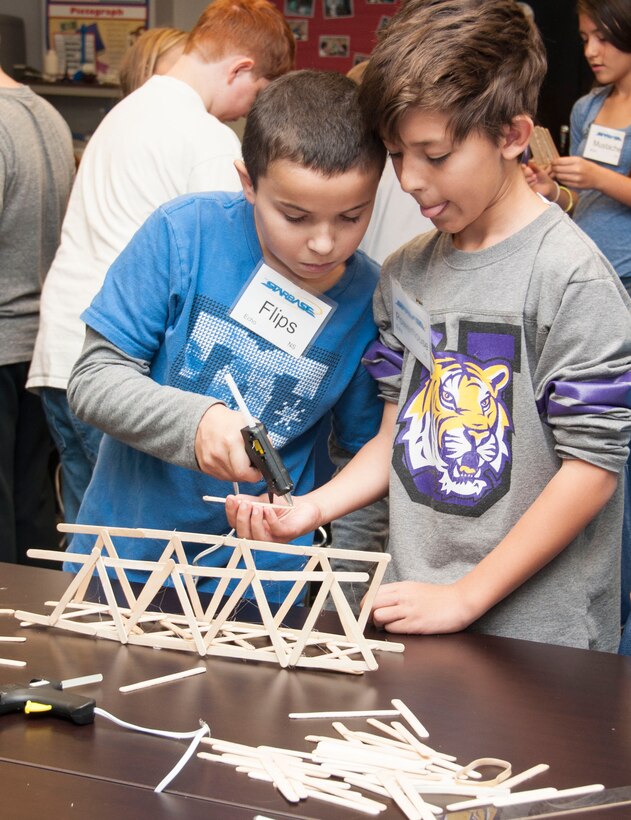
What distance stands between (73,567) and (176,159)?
1.10m

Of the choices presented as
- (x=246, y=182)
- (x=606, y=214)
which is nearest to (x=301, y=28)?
(x=606, y=214)

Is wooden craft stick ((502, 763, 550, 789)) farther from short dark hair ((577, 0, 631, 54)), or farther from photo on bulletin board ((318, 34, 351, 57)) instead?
photo on bulletin board ((318, 34, 351, 57))

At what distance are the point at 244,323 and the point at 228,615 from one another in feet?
1.68

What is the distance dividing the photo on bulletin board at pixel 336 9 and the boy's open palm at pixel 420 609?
4288 mm

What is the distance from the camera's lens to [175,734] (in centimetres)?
90

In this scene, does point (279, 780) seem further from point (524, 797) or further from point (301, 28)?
point (301, 28)

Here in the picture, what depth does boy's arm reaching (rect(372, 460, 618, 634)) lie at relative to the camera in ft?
4.04

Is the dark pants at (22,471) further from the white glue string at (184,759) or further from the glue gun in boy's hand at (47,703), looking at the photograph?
the white glue string at (184,759)

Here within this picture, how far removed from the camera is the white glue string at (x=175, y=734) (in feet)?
2.73

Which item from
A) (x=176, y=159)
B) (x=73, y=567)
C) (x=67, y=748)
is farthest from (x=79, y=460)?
(x=67, y=748)

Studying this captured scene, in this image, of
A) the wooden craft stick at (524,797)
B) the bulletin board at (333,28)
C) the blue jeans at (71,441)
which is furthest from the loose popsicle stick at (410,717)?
the bulletin board at (333,28)

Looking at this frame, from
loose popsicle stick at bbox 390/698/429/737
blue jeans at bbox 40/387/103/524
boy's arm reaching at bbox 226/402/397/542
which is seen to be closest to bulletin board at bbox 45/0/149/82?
blue jeans at bbox 40/387/103/524

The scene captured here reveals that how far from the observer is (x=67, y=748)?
879mm

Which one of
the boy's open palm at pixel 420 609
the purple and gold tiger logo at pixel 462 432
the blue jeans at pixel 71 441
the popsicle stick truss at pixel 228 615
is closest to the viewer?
the popsicle stick truss at pixel 228 615
